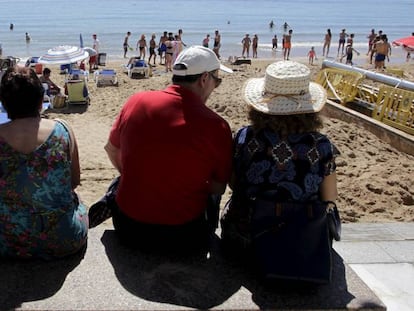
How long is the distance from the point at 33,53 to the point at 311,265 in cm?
3099

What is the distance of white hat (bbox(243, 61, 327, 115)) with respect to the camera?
7.82 ft

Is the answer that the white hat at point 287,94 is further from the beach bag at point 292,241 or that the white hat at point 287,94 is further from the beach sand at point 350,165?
the beach sand at point 350,165

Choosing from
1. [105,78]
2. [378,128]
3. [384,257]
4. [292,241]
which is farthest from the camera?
[105,78]

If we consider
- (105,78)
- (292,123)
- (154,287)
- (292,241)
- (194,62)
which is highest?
(194,62)

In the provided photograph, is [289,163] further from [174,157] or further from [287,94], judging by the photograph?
[174,157]

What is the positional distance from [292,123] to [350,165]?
4796 mm

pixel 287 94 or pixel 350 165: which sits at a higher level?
pixel 287 94

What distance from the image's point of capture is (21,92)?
7.58 feet

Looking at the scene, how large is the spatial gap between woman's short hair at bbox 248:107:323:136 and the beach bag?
356 mm

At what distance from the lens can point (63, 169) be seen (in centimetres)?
238

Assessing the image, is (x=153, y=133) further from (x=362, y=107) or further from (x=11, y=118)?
(x=362, y=107)

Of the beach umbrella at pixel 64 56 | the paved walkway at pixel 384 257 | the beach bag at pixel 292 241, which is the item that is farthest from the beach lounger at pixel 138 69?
the beach bag at pixel 292 241

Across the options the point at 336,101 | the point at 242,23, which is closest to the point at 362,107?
the point at 336,101

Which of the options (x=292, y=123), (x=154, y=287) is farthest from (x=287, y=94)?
(x=154, y=287)
